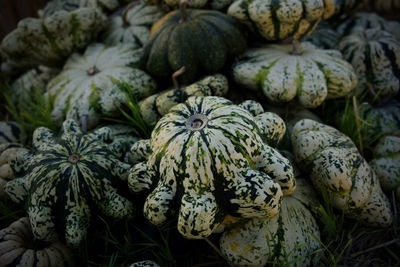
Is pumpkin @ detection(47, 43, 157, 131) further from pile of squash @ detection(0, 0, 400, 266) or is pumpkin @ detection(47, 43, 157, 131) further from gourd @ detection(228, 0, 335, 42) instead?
gourd @ detection(228, 0, 335, 42)

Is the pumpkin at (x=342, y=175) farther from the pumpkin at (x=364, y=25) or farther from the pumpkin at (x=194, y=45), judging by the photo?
the pumpkin at (x=364, y=25)

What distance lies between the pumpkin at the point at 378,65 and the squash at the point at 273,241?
158cm

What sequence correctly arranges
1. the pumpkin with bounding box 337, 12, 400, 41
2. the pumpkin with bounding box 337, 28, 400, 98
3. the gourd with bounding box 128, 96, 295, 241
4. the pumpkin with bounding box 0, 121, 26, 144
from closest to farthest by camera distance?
1. the gourd with bounding box 128, 96, 295, 241
2. the pumpkin with bounding box 0, 121, 26, 144
3. the pumpkin with bounding box 337, 28, 400, 98
4. the pumpkin with bounding box 337, 12, 400, 41

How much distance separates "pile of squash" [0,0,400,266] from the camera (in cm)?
162

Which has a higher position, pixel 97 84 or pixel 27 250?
pixel 97 84

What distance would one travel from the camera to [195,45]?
2395 millimetres

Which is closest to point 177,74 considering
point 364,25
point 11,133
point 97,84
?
point 97,84

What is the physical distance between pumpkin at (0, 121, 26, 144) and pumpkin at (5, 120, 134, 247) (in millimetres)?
819

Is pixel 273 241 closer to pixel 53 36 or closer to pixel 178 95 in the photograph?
pixel 178 95

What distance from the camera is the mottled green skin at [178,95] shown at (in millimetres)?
2232

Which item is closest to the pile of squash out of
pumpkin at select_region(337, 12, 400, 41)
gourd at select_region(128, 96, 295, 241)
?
gourd at select_region(128, 96, 295, 241)

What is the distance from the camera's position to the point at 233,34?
2.51 m

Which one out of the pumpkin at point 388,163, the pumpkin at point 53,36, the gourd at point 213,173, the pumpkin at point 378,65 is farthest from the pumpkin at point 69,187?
the pumpkin at point 378,65

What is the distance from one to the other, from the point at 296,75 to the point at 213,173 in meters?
1.21
